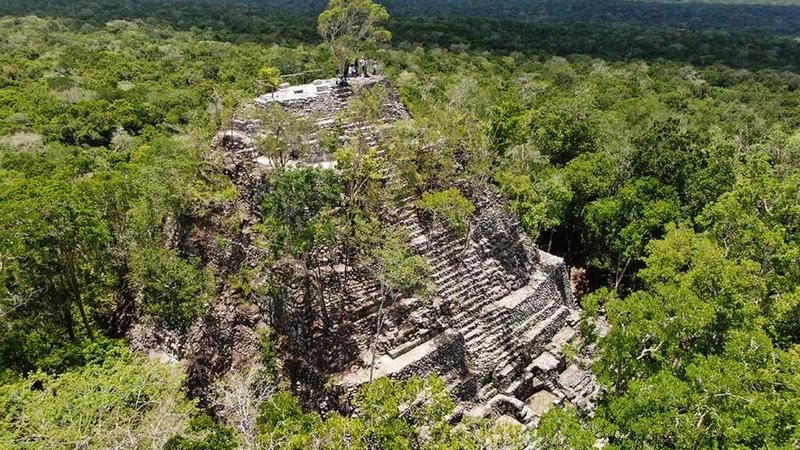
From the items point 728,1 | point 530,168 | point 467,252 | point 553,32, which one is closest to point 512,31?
point 553,32

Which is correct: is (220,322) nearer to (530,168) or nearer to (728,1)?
(530,168)

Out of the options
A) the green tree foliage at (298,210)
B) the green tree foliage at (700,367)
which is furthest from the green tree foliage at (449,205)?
the green tree foliage at (700,367)

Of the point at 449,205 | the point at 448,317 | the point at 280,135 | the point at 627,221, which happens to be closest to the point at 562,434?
the point at 448,317

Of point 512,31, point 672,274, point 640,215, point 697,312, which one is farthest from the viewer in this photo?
point 512,31

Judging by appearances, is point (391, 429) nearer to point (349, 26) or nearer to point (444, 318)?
point (444, 318)

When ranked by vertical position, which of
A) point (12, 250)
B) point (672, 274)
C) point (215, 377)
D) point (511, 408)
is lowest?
point (511, 408)

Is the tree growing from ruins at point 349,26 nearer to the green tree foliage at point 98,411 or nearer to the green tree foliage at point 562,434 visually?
the green tree foliage at point 98,411
